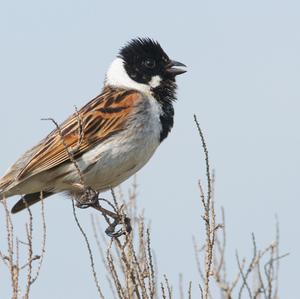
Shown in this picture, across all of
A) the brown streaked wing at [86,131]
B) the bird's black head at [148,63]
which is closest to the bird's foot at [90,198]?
the brown streaked wing at [86,131]

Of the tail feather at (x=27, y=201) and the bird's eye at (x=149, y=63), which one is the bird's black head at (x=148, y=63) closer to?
the bird's eye at (x=149, y=63)

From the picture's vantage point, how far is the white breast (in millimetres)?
6125

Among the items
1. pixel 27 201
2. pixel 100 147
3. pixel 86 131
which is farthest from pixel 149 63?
pixel 27 201

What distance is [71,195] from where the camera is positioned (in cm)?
640

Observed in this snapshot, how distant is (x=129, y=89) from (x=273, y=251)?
2861mm

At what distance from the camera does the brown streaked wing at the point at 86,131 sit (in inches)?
247

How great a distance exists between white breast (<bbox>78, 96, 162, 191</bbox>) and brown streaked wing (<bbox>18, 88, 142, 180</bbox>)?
76 millimetres

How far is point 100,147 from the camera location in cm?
622

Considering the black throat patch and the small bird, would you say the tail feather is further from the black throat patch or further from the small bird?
the black throat patch

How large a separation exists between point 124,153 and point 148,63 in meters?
1.33

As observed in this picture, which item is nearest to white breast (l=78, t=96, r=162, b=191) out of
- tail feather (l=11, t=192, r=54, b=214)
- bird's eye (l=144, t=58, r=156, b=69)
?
tail feather (l=11, t=192, r=54, b=214)

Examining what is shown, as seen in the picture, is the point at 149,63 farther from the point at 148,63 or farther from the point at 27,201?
the point at 27,201

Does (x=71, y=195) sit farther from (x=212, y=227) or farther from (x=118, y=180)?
(x=212, y=227)

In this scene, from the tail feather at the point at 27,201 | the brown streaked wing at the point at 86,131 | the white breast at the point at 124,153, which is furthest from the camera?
the tail feather at the point at 27,201
